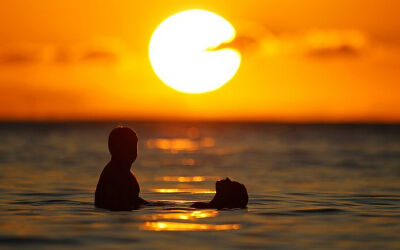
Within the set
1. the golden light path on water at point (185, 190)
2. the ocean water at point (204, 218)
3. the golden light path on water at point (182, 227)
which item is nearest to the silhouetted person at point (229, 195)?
the ocean water at point (204, 218)

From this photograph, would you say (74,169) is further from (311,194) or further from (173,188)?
(311,194)

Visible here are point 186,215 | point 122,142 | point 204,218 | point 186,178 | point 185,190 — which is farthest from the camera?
point 186,178

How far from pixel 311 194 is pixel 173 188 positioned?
13.8 feet

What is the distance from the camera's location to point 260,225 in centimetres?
1283

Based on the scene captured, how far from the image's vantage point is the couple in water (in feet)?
44.4

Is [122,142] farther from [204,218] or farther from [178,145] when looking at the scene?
[178,145]

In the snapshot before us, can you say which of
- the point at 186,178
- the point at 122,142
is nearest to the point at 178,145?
the point at 186,178

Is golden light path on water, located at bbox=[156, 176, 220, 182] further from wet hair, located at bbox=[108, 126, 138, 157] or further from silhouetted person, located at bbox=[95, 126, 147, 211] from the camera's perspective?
wet hair, located at bbox=[108, 126, 138, 157]

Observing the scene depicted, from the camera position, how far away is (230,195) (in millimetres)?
14047

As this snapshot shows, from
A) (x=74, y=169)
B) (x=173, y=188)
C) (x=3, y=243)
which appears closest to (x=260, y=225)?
(x=3, y=243)

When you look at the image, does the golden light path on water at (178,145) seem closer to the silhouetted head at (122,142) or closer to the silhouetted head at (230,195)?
the silhouetted head at (230,195)

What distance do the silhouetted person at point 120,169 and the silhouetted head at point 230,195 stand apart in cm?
142

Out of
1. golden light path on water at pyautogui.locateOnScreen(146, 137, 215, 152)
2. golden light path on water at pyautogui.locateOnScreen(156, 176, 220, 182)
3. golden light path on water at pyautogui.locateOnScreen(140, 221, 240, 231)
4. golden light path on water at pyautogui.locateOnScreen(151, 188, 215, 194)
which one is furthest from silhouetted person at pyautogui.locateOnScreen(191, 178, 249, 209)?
golden light path on water at pyautogui.locateOnScreen(146, 137, 215, 152)

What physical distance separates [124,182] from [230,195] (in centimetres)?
187
